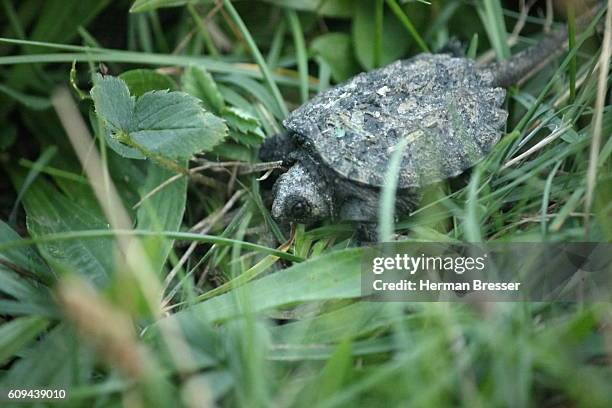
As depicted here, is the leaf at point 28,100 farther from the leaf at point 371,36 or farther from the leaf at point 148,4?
the leaf at point 371,36

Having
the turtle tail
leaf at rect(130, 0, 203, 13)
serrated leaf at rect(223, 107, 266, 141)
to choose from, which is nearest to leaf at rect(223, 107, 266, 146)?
serrated leaf at rect(223, 107, 266, 141)

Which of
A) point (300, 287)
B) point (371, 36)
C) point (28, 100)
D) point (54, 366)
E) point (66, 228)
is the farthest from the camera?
point (371, 36)

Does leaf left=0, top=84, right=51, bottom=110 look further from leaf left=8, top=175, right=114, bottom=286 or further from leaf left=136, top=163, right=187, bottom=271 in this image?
leaf left=136, top=163, right=187, bottom=271

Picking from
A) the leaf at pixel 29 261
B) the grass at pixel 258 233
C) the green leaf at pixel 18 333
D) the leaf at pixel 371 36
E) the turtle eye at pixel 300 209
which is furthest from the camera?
the leaf at pixel 371 36

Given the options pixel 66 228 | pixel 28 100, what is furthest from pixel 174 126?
pixel 28 100

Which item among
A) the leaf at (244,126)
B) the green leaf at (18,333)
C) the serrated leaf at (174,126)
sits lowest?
the green leaf at (18,333)

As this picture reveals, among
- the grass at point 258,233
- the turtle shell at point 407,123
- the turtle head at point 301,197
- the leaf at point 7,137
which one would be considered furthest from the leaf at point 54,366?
the leaf at point 7,137

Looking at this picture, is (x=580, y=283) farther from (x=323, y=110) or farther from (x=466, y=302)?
(x=323, y=110)

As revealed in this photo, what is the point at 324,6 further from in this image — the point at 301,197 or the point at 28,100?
the point at 28,100
